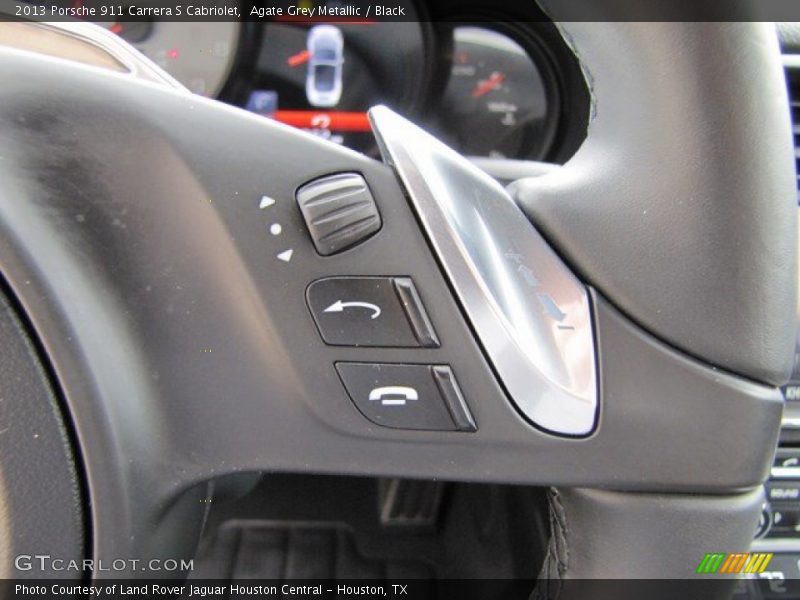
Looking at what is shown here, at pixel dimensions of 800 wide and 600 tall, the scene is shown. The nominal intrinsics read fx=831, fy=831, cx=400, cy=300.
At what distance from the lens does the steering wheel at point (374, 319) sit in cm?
51

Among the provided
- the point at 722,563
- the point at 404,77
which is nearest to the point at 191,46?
the point at 404,77

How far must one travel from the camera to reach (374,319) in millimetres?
521

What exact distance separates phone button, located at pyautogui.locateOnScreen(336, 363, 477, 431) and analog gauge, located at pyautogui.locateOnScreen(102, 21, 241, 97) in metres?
1.52

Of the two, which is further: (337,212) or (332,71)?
(332,71)

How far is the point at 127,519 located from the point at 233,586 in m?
0.31

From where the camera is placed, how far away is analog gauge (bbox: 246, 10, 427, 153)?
201cm

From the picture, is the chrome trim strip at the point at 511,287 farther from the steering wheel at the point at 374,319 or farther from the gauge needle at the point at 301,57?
the gauge needle at the point at 301,57

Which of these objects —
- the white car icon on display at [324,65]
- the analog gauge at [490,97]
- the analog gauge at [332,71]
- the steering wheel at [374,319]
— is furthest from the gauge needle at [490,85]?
the steering wheel at [374,319]

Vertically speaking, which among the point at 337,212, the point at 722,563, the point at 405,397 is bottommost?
the point at 722,563

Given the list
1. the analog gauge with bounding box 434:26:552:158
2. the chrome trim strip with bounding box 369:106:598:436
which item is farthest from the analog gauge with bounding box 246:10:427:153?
the chrome trim strip with bounding box 369:106:598:436

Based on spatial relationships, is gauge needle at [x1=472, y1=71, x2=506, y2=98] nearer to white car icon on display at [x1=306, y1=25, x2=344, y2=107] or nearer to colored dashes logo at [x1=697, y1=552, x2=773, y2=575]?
white car icon on display at [x1=306, y1=25, x2=344, y2=107]

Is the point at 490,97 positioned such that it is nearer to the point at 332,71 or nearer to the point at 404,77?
the point at 404,77

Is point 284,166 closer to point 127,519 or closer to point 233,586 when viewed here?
point 127,519

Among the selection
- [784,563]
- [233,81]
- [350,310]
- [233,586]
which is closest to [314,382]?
[350,310]
